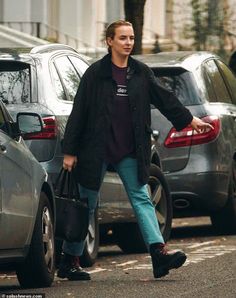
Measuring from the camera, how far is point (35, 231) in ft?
35.7

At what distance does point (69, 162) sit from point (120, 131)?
404 millimetres

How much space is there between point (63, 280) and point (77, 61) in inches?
99.2

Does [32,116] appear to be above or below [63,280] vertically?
above

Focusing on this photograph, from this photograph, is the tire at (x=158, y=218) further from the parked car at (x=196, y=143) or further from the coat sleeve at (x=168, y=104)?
the coat sleeve at (x=168, y=104)

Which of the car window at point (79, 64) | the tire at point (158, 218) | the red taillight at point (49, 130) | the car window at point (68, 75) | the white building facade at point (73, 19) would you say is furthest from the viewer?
the white building facade at point (73, 19)

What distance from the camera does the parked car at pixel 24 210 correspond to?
34.1 ft

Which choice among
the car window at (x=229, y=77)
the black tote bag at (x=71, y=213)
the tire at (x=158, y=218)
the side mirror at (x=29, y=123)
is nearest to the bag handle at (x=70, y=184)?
the black tote bag at (x=71, y=213)

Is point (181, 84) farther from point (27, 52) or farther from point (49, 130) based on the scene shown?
point (49, 130)

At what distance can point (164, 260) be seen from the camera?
11.1m

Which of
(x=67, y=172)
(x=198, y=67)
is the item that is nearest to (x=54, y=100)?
(x=67, y=172)

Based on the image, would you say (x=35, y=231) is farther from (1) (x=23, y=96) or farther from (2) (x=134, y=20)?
(2) (x=134, y=20)

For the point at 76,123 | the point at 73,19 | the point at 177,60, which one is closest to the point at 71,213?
the point at 76,123

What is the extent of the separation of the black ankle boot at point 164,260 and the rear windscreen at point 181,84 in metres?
3.87

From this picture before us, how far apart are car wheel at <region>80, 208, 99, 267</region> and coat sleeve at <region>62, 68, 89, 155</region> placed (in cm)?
152
